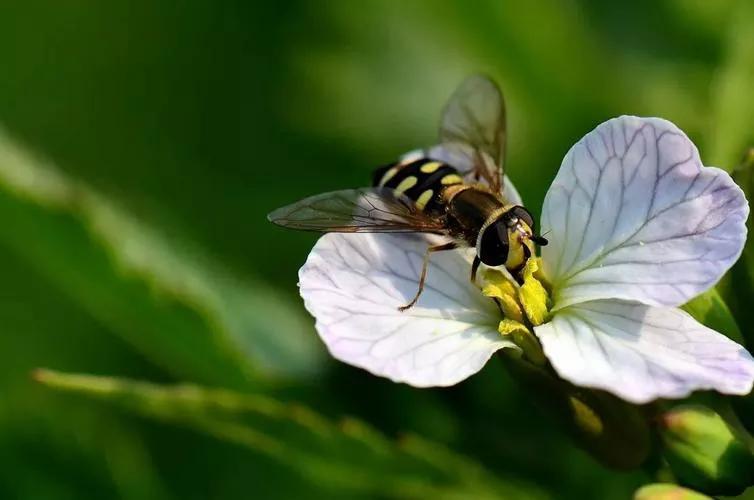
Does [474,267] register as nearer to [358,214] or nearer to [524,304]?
[524,304]

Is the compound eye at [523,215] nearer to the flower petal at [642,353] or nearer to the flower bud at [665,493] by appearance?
the flower petal at [642,353]

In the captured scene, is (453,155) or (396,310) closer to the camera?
(396,310)

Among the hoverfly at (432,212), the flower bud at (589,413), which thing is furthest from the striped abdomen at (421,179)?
the flower bud at (589,413)

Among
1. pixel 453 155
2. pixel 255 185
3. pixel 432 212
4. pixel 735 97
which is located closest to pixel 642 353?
pixel 432 212

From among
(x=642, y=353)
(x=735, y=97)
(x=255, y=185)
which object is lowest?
(x=255, y=185)

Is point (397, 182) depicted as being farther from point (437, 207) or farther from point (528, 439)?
point (528, 439)

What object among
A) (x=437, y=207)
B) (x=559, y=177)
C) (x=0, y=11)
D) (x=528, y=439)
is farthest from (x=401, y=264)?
(x=0, y=11)

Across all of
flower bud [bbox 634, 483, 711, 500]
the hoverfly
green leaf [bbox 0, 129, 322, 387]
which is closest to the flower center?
the hoverfly
